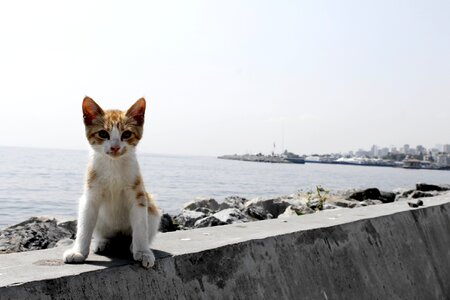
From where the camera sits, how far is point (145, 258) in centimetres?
263

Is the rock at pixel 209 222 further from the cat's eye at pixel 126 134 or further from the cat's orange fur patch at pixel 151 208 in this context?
the cat's eye at pixel 126 134

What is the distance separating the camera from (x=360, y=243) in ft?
13.6

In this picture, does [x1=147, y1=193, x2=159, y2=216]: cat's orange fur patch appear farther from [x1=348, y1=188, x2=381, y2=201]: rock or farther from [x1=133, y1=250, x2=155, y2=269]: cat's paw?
[x1=348, y1=188, x2=381, y2=201]: rock

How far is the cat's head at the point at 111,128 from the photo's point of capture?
269 cm

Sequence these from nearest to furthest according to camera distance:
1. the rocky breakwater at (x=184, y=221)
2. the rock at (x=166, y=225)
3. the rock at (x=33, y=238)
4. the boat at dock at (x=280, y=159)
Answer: the rock at (x=33, y=238), the rocky breakwater at (x=184, y=221), the rock at (x=166, y=225), the boat at dock at (x=280, y=159)

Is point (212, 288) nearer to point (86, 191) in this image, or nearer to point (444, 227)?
point (86, 191)

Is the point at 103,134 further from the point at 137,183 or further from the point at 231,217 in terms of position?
the point at 231,217

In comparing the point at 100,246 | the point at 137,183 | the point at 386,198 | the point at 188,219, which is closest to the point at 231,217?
the point at 188,219

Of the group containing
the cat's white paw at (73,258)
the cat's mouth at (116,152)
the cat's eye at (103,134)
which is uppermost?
the cat's eye at (103,134)

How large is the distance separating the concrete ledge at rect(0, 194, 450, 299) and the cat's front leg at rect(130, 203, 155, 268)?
6cm

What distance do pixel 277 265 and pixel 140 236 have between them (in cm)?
108

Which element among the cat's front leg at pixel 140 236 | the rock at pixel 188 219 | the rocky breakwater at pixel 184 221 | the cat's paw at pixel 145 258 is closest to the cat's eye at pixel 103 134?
the cat's front leg at pixel 140 236

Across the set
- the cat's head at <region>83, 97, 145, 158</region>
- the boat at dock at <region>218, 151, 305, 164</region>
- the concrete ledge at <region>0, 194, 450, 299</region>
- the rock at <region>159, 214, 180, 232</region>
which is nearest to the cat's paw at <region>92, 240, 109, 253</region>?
the concrete ledge at <region>0, 194, 450, 299</region>

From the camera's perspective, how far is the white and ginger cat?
2717 mm
